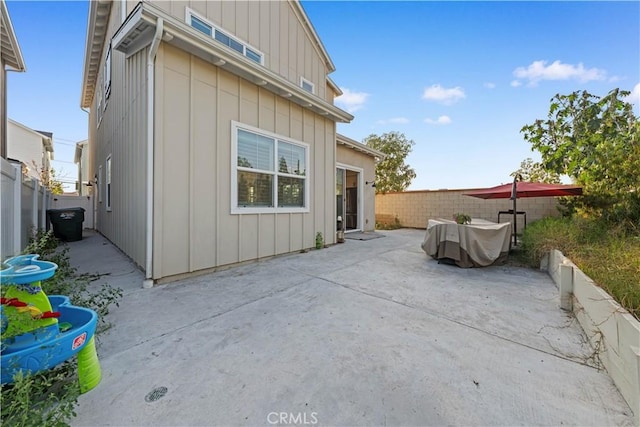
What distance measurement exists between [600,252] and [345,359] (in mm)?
3748

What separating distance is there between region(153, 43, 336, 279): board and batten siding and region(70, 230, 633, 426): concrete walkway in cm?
74

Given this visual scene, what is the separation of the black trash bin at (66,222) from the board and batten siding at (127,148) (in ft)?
3.45

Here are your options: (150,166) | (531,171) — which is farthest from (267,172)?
(531,171)

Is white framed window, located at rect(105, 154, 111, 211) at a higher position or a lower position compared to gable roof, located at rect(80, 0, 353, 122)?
lower

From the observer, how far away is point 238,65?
428cm

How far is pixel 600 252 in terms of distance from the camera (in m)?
3.33

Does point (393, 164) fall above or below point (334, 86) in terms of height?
below

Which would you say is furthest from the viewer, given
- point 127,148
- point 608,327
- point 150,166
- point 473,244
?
point 127,148

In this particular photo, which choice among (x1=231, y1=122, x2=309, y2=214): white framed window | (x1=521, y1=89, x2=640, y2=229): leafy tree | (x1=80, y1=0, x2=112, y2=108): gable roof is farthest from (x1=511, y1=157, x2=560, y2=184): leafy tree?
(x1=80, y1=0, x2=112, y2=108): gable roof

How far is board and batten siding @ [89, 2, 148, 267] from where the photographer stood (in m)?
4.19

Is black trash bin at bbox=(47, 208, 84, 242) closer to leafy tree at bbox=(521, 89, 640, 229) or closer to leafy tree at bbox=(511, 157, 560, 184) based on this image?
leafy tree at bbox=(521, 89, 640, 229)

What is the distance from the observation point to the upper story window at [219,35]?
15.4 feet

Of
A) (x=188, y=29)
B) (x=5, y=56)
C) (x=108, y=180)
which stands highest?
(x=5, y=56)

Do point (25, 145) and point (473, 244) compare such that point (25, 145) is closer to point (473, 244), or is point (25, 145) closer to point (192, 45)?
point (192, 45)
